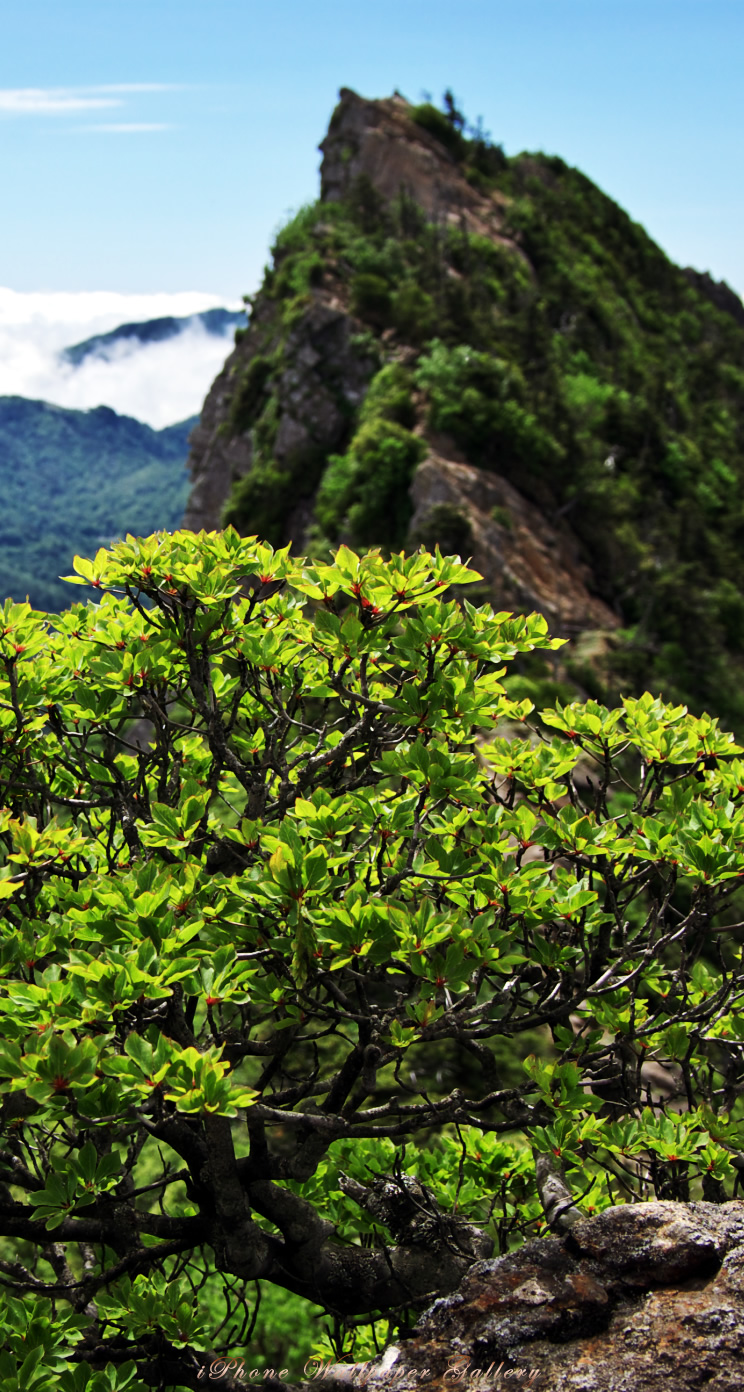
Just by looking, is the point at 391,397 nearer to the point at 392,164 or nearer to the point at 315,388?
the point at 315,388

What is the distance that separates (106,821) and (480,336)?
31.0m

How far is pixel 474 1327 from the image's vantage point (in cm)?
306

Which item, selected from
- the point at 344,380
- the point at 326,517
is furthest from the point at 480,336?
the point at 326,517

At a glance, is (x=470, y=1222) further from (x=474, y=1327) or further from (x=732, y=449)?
(x=732, y=449)

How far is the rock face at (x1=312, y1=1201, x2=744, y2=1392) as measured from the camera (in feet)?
8.90

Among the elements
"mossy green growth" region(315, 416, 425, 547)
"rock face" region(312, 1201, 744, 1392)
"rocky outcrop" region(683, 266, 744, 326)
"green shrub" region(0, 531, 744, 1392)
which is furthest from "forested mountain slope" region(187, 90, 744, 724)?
"rocky outcrop" region(683, 266, 744, 326)

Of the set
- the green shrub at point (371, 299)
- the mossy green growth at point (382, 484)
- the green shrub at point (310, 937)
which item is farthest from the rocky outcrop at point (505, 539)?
the green shrub at point (310, 937)

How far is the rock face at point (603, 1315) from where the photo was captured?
8.90 feet

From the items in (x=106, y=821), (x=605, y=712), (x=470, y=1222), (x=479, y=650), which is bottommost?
(x=470, y=1222)

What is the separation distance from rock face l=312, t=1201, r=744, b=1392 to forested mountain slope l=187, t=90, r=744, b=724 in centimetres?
2085

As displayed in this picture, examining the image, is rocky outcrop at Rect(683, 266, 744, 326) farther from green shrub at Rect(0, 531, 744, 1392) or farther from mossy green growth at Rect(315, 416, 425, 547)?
green shrub at Rect(0, 531, 744, 1392)

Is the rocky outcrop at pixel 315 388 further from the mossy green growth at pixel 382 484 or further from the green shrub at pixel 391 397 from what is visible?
the mossy green growth at pixel 382 484

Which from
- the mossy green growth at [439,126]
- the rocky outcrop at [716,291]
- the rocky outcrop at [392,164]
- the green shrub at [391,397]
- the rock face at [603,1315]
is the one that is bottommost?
the rock face at [603,1315]

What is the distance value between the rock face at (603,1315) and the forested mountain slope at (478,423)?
20847 mm
